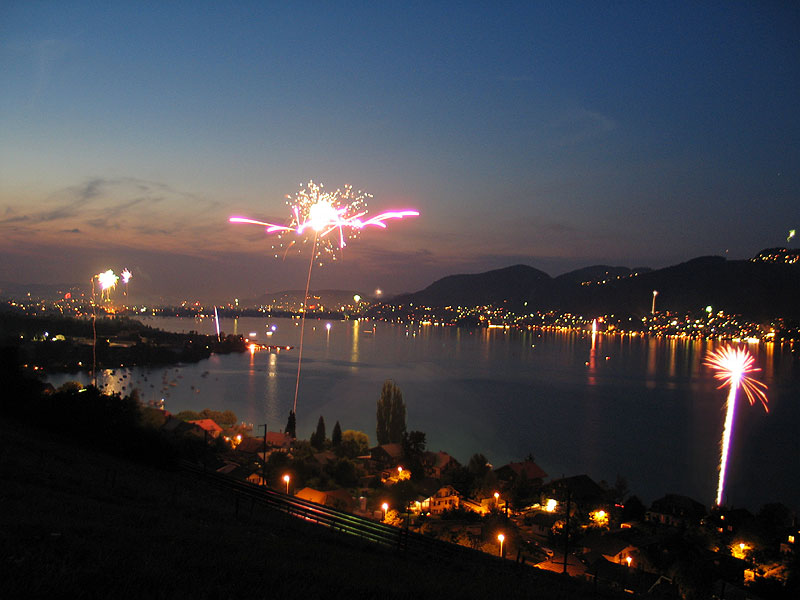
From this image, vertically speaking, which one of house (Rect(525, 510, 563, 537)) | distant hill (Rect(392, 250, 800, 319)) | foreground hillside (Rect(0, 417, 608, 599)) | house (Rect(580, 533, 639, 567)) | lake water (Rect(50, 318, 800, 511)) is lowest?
lake water (Rect(50, 318, 800, 511))

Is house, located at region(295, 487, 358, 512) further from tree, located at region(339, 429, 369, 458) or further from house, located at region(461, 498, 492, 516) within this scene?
tree, located at region(339, 429, 369, 458)

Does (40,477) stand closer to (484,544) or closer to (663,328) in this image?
(484,544)

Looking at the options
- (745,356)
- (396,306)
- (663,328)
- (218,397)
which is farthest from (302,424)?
(396,306)

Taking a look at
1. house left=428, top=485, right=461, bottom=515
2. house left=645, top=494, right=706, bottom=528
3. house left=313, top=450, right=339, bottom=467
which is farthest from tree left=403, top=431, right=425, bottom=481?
house left=645, top=494, right=706, bottom=528

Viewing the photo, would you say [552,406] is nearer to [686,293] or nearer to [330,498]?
[330,498]

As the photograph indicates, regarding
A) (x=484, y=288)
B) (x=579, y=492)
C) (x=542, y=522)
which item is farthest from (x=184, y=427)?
(x=484, y=288)

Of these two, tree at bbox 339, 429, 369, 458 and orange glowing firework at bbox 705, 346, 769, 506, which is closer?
tree at bbox 339, 429, 369, 458
